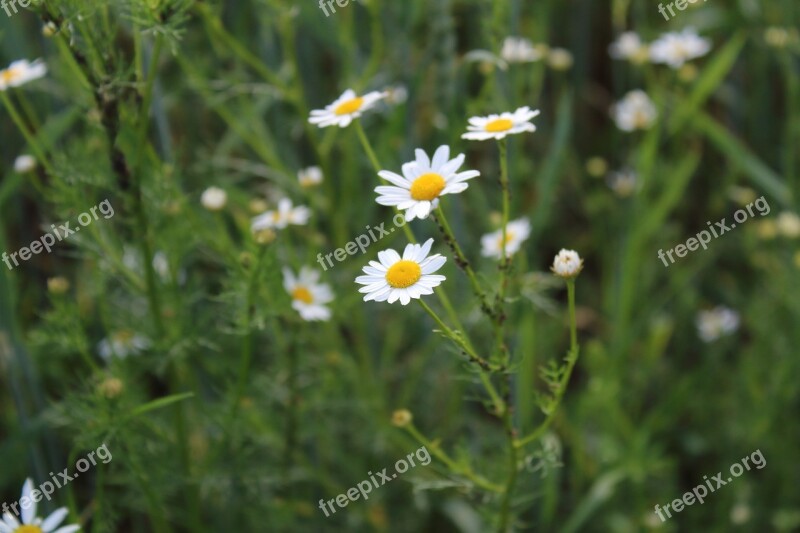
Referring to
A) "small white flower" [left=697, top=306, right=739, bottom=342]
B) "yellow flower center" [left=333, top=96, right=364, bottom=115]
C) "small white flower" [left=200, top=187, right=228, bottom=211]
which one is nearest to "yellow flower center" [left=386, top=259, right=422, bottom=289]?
"yellow flower center" [left=333, top=96, right=364, bottom=115]

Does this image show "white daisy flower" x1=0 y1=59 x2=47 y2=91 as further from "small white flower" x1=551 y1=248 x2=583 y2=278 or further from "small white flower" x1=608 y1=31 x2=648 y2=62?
"small white flower" x1=608 y1=31 x2=648 y2=62

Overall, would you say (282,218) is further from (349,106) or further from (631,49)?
(631,49)

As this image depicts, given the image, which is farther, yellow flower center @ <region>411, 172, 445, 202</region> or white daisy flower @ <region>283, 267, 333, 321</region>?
white daisy flower @ <region>283, 267, 333, 321</region>

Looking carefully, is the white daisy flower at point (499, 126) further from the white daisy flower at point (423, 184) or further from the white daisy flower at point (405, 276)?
the white daisy flower at point (405, 276)

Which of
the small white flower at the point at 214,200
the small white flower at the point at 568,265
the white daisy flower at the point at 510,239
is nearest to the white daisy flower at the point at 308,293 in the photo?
the small white flower at the point at 214,200

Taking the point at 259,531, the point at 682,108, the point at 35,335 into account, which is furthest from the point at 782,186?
the point at 35,335

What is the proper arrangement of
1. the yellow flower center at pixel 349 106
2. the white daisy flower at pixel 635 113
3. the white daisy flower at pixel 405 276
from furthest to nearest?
the white daisy flower at pixel 635 113
the yellow flower center at pixel 349 106
the white daisy flower at pixel 405 276

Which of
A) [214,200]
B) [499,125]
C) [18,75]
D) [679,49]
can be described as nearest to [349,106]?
[499,125]

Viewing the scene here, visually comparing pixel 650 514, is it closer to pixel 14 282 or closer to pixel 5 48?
pixel 14 282
